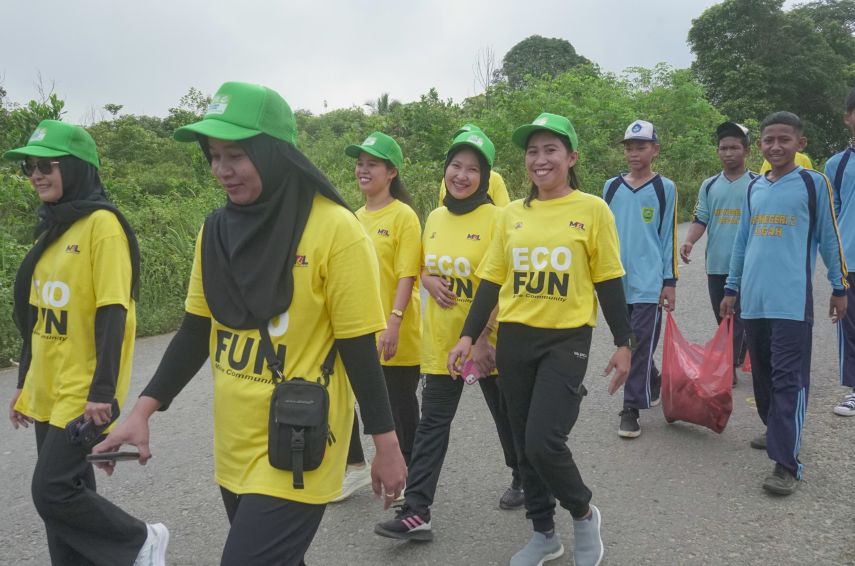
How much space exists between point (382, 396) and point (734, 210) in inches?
188

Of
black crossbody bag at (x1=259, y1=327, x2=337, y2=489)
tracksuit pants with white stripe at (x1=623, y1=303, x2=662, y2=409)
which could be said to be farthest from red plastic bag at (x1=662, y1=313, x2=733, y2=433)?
black crossbody bag at (x1=259, y1=327, x2=337, y2=489)

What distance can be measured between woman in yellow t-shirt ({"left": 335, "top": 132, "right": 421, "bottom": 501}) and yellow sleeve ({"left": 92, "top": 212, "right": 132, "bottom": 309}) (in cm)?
144

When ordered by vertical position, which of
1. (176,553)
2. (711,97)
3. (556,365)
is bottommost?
(176,553)

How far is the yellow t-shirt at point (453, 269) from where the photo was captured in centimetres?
390

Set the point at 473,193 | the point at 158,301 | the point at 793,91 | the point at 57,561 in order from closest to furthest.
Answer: the point at 57,561 → the point at 473,193 → the point at 158,301 → the point at 793,91

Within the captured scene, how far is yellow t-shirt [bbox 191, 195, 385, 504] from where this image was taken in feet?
7.11

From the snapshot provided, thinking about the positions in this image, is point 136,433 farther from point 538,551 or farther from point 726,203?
point 726,203

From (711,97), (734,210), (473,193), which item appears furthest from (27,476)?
(711,97)

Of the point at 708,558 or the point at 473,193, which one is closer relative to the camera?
the point at 708,558

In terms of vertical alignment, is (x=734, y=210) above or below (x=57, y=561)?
above

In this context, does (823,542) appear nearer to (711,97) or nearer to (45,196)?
(45,196)

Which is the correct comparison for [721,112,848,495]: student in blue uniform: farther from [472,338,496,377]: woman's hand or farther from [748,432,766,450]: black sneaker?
[472,338,496,377]: woman's hand

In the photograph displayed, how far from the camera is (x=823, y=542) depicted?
3.45 m

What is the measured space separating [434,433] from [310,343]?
1.71 metres
